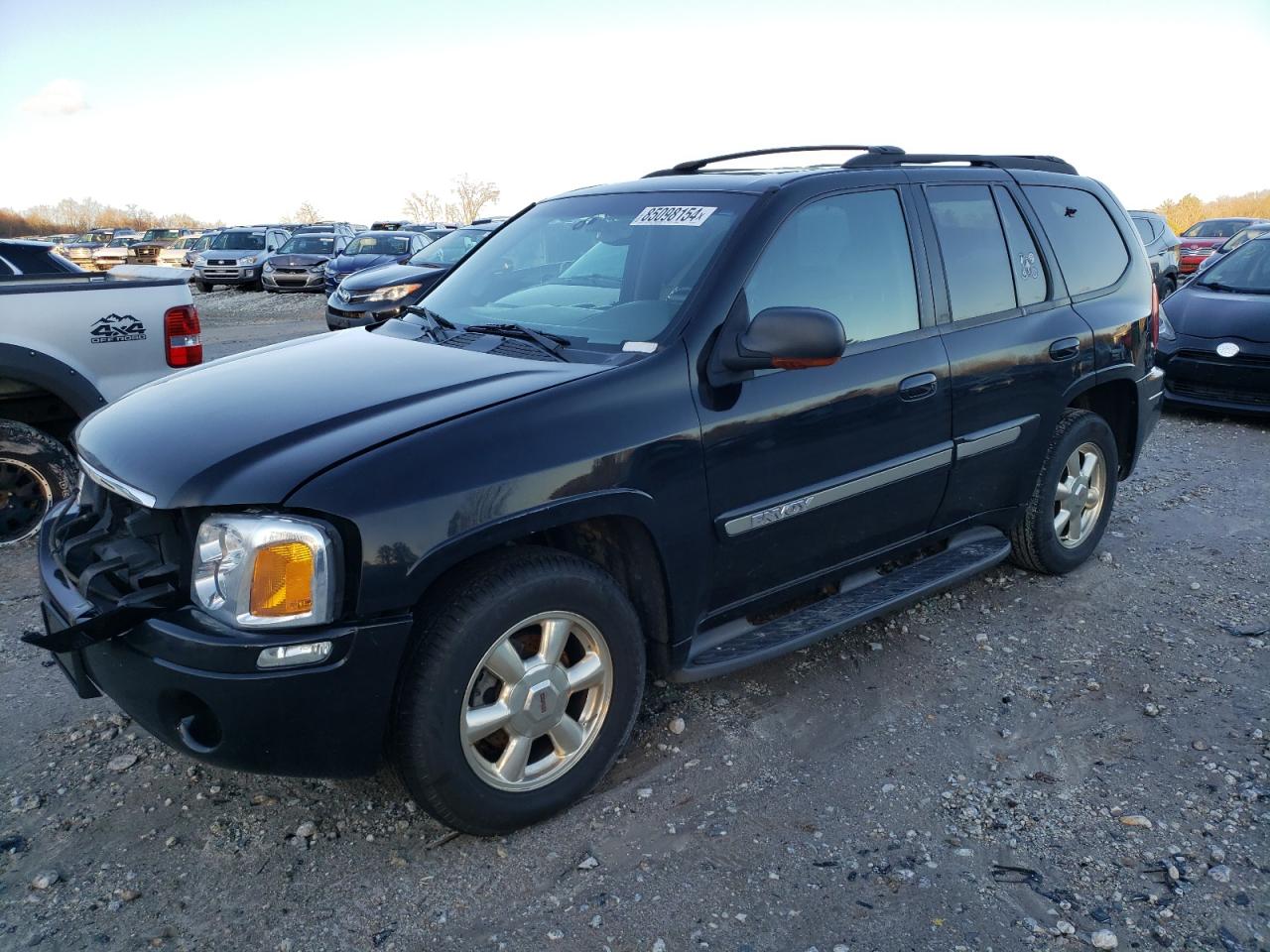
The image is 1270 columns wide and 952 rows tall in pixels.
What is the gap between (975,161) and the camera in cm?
432

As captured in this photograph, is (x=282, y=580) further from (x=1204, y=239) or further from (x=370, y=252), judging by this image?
(x=1204, y=239)

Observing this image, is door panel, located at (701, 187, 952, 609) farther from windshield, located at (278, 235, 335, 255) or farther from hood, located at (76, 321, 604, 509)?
windshield, located at (278, 235, 335, 255)

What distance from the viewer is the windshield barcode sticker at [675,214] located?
3438 mm

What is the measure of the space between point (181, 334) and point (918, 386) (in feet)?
13.1

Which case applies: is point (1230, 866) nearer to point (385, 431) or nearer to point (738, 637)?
point (738, 637)

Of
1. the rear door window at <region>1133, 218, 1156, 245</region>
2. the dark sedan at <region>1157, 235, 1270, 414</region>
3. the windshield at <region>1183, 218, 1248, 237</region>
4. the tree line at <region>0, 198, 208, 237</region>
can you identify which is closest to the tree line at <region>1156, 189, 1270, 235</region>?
the windshield at <region>1183, 218, 1248, 237</region>

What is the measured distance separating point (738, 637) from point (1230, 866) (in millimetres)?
1515

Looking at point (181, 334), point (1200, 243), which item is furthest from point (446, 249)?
point (1200, 243)

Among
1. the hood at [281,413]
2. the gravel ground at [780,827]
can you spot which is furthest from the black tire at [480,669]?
the hood at [281,413]

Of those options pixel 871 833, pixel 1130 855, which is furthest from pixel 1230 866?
pixel 871 833

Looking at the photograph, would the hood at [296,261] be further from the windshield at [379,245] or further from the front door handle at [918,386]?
the front door handle at [918,386]

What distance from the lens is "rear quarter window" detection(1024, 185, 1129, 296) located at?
4.43 metres

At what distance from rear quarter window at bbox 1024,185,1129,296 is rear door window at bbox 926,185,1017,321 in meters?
0.41

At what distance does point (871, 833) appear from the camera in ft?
9.38
